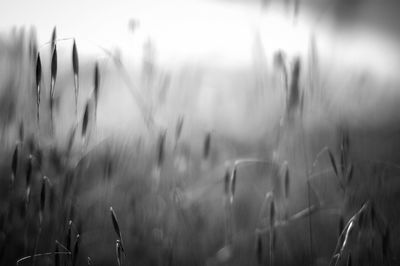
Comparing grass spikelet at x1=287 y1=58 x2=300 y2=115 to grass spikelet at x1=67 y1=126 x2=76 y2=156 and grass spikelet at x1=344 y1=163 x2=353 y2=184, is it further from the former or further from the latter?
grass spikelet at x1=67 y1=126 x2=76 y2=156

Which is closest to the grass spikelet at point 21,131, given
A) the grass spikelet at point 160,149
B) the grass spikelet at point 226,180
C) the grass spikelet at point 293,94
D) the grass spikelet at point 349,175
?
the grass spikelet at point 160,149

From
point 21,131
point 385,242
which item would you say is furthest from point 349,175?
point 21,131

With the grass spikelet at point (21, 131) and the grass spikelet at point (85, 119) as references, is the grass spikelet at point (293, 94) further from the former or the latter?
the grass spikelet at point (21, 131)

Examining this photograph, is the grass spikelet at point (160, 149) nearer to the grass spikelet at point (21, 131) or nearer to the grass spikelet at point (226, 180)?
the grass spikelet at point (226, 180)

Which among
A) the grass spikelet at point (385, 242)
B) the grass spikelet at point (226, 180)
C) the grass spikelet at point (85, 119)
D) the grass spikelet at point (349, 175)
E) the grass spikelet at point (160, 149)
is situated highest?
the grass spikelet at point (85, 119)

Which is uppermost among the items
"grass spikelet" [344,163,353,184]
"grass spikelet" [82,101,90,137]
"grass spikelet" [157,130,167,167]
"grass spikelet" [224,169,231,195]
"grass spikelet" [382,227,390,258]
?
"grass spikelet" [82,101,90,137]

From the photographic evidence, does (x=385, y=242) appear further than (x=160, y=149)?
No

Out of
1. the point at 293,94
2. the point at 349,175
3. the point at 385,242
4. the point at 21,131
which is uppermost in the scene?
the point at 293,94

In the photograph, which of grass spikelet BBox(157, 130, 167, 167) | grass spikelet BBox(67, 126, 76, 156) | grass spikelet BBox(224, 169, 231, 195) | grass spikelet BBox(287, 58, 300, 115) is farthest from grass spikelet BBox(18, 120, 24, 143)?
grass spikelet BBox(287, 58, 300, 115)

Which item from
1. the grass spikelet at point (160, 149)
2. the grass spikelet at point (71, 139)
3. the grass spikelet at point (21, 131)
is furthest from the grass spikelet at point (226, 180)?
the grass spikelet at point (21, 131)

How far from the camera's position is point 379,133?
A: 6.41ft

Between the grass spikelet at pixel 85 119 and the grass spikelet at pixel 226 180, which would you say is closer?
the grass spikelet at pixel 85 119

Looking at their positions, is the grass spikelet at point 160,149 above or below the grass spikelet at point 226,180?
above

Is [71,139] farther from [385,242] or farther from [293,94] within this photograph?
[385,242]
